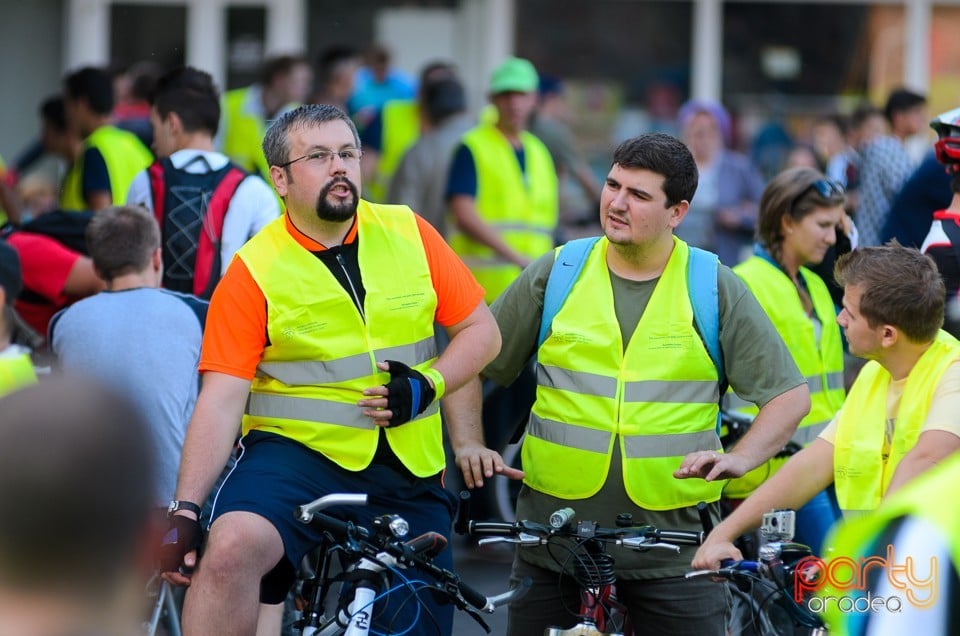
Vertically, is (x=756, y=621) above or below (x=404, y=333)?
below

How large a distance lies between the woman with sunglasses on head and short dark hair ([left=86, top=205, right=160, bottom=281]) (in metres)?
2.32

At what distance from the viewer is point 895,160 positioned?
10273 mm

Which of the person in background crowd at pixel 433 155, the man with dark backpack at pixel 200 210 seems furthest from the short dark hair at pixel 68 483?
the person in background crowd at pixel 433 155

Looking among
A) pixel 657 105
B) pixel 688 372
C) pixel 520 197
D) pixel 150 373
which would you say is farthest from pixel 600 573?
pixel 657 105

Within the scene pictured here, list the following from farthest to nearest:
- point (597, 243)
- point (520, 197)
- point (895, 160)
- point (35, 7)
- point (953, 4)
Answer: point (953, 4) < point (35, 7) < point (895, 160) < point (520, 197) < point (597, 243)

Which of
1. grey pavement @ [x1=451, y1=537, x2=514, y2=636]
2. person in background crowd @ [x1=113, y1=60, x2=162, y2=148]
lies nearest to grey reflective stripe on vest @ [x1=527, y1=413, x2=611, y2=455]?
grey pavement @ [x1=451, y1=537, x2=514, y2=636]

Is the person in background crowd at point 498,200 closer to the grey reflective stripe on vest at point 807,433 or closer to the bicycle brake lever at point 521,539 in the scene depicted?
the grey reflective stripe on vest at point 807,433

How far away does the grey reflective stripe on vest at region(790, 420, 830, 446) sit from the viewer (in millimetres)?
6016

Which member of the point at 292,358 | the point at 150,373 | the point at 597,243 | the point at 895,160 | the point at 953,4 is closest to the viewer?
the point at 292,358

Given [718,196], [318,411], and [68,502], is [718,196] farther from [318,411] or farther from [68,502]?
[68,502]

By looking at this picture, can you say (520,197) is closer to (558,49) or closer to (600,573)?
(600,573)

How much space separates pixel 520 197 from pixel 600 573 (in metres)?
4.83

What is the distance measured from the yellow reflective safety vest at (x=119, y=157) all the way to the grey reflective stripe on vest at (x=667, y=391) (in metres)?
3.99

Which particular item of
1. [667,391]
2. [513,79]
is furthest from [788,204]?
[513,79]
